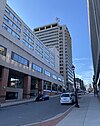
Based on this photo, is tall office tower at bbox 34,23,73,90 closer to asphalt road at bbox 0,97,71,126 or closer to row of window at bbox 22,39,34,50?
row of window at bbox 22,39,34,50

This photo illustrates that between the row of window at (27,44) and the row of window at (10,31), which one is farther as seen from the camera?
the row of window at (27,44)

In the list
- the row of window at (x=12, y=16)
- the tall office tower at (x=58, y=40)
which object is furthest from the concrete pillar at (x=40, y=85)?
the tall office tower at (x=58, y=40)

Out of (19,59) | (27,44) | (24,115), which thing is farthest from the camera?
(27,44)

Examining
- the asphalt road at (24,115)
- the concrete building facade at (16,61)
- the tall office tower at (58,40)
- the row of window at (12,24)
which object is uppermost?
the tall office tower at (58,40)

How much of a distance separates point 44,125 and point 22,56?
112 feet

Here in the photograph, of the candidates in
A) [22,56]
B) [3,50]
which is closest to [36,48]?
[22,56]

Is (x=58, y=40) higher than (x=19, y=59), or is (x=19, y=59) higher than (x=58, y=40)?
(x=58, y=40)

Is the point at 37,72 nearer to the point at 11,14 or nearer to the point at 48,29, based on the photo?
the point at 11,14

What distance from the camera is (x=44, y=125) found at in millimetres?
9047

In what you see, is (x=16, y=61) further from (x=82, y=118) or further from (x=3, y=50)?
(x=82, y=118)

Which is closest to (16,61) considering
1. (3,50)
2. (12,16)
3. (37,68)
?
(3,50)

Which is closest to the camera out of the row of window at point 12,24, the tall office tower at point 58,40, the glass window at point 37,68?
the row of window at point 12,24

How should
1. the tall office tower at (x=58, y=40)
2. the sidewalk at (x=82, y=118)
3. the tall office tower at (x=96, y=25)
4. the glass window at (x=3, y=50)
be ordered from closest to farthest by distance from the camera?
1. the sidewalk at (x=82, y=118)
2. the tall office tower at (x=96, y=25)
3. the glass window at (x=3, y=50)
4. the tall office tower at (x=58, y=40)

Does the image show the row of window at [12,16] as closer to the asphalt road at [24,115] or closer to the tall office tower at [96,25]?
the tall office tower at [96,25]
